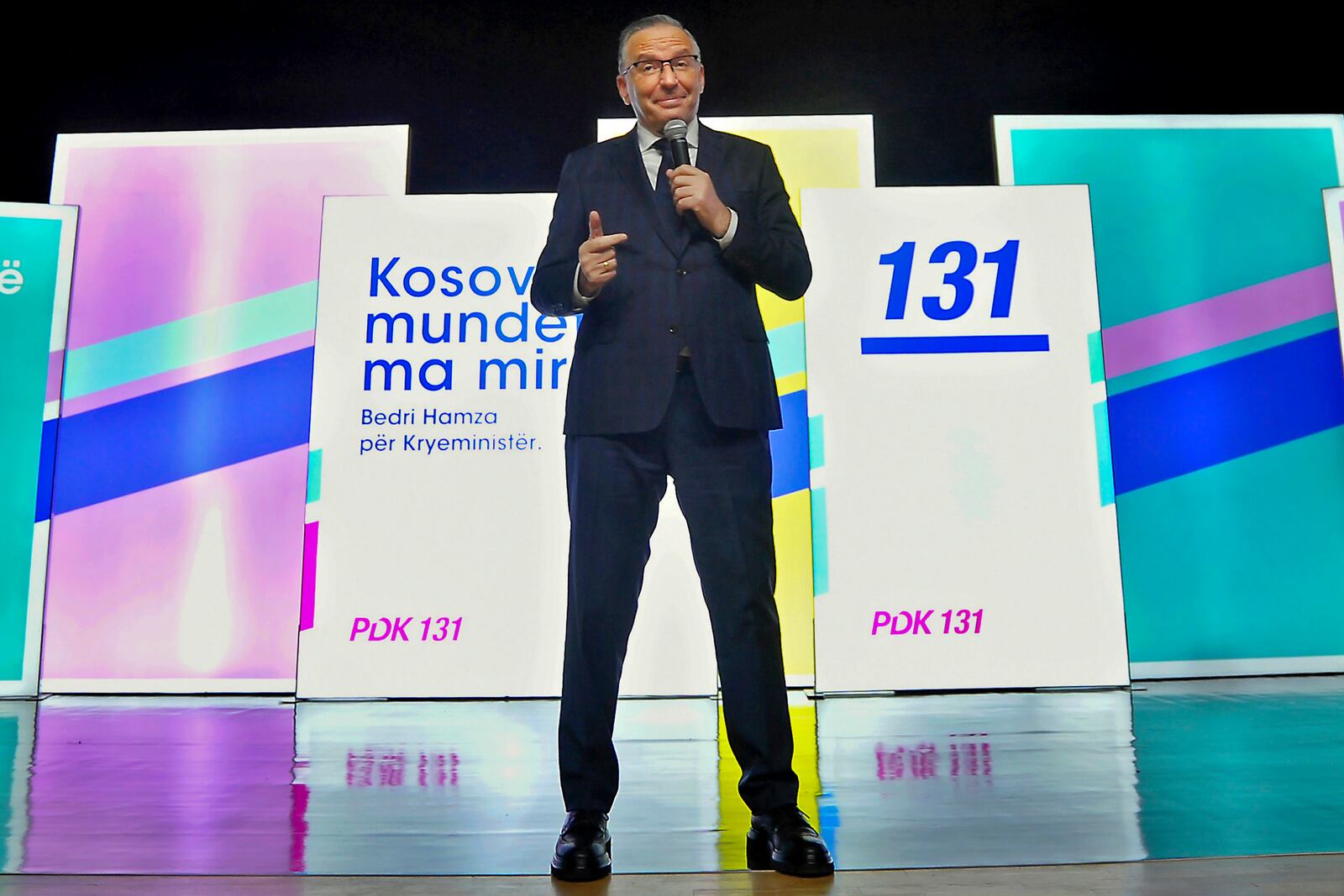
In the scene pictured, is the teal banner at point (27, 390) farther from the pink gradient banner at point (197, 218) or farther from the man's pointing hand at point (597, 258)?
the man's pointing hand at point (597, 258)

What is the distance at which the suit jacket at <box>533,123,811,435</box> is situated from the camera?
1541 millimetres

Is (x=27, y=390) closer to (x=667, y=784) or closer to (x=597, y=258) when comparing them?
(x=667, y=784)

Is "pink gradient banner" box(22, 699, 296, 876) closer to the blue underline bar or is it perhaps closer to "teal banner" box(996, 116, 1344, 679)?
the blue underline bar

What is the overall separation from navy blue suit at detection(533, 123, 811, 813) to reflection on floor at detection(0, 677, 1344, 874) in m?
0.21

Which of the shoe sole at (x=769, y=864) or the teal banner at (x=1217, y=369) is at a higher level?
the teal banner at (x=1217, y=369)

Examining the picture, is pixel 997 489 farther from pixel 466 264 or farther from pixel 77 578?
pixel 77 578

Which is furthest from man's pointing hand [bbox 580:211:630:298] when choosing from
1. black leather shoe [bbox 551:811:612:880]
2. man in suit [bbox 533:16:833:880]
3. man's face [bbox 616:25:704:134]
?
black leather shoe [bbox 551:811:612:880]

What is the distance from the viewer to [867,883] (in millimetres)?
1354

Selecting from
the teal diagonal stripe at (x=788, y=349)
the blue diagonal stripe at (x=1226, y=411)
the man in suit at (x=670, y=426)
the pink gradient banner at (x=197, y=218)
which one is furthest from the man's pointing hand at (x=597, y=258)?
the blue diagonal stripe at (x=1226, y=411)

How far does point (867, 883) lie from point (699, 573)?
475 mm

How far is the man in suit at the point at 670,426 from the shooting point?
1.50m

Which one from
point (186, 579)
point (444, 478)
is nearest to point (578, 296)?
point (444, 478)

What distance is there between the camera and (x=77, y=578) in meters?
3.89

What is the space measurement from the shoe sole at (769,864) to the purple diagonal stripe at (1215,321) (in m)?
Answer: 3.15
